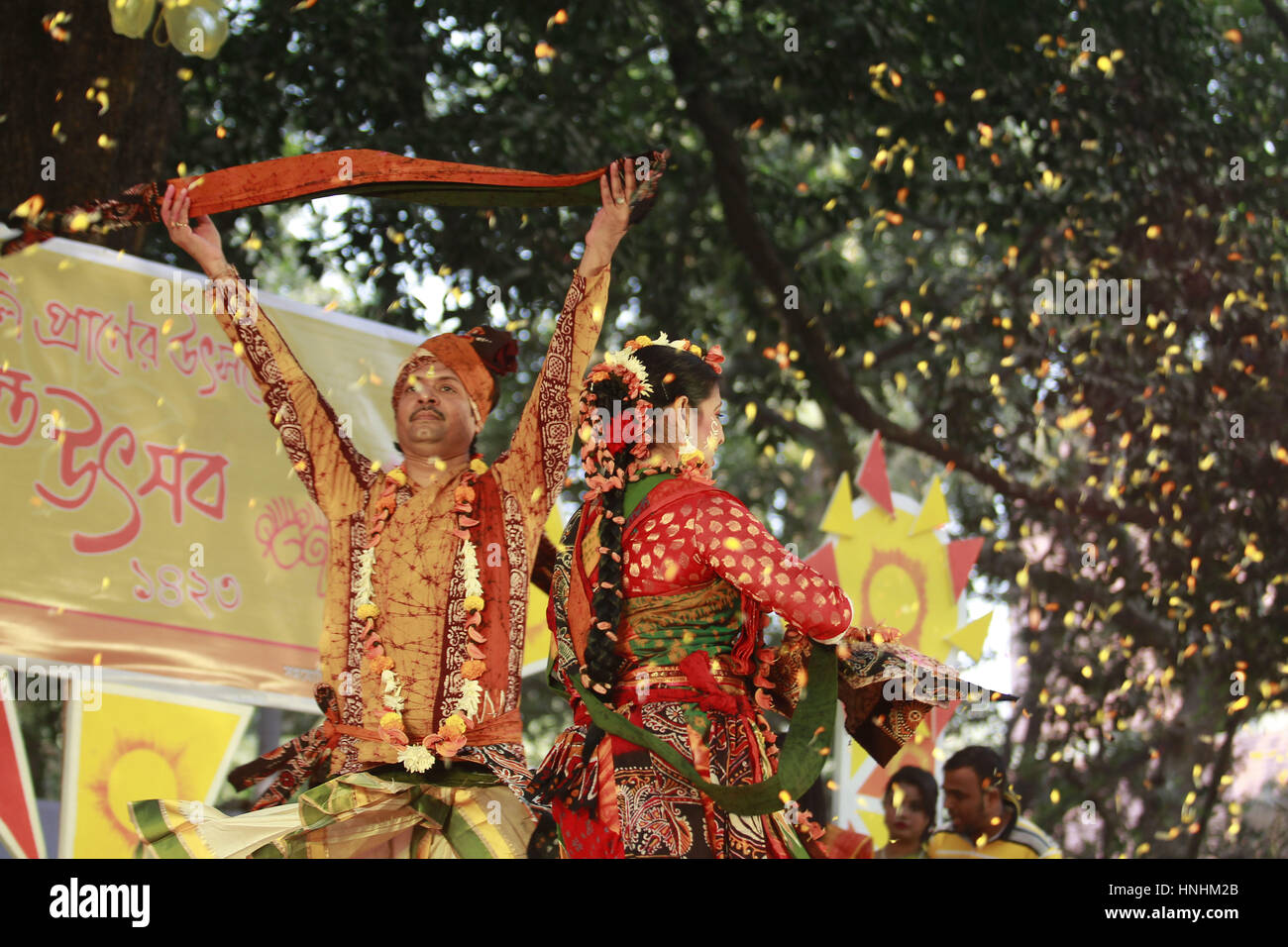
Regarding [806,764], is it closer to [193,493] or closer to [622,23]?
[193,493]

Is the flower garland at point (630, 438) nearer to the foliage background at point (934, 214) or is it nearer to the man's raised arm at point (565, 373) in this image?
the man's raised arm at point (565, 373)

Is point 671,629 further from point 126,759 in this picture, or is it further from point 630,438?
point 126,759

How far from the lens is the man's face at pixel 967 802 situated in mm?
5422

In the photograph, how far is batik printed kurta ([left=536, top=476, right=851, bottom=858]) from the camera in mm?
3109

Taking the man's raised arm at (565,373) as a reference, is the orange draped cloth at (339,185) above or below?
above

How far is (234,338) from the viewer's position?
149 inches

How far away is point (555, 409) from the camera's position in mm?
3801

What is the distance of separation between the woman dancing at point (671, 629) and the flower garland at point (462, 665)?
0.72 feet

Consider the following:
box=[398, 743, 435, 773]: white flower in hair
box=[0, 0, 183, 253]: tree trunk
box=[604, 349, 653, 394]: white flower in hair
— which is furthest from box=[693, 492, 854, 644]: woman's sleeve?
box=[0, 0, 183, 253]: tree trunk

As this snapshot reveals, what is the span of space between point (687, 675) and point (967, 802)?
2.60 metres

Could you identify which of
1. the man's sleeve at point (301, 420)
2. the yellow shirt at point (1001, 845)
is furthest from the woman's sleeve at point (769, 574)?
the yellow shirt at point (1001, 845)

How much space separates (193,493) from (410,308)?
1.71 m

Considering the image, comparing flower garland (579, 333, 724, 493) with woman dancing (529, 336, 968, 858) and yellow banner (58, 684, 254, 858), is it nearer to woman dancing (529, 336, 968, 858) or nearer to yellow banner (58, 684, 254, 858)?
woman dancing (529, 336, 968, 858)

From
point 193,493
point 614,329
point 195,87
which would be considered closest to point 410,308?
point 195,87
